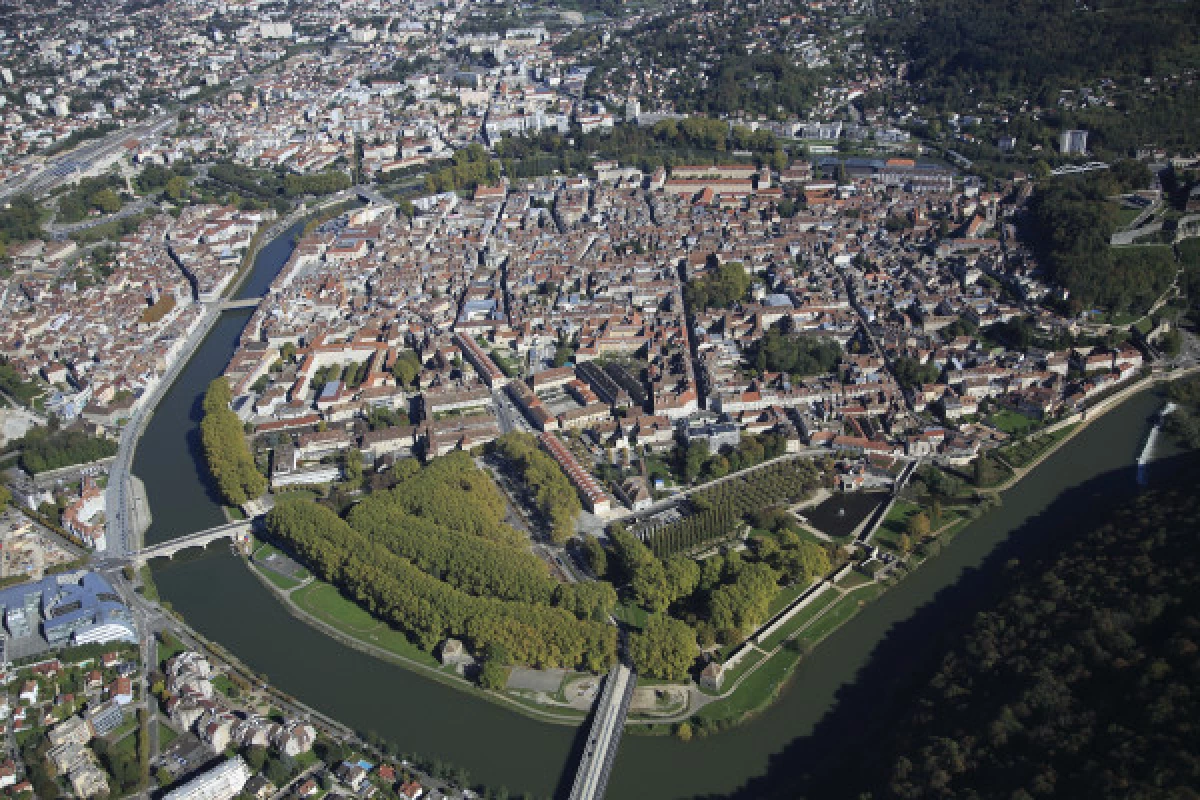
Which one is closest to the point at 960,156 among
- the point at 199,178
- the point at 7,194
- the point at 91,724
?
the point at 199,178

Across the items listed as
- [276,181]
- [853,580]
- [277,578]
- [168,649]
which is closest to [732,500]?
[853,580]

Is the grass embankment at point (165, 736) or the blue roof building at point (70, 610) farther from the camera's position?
the blue roof building at point (70, 610)

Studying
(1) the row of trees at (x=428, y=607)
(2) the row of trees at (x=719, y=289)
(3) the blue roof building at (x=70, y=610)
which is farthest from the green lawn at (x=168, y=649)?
(2) the row of trees at (x=719, y=289)

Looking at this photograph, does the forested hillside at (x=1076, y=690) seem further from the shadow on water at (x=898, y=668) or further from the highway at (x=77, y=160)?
the highway at (x=77, y=160)

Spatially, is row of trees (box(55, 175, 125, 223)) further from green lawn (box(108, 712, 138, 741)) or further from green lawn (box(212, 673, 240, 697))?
green lawn (box(108, 712, 138, 741))

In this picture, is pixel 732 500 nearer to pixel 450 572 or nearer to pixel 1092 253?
pixel 450 572

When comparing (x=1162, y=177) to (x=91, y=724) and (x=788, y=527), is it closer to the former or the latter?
(x=788, y=527)
